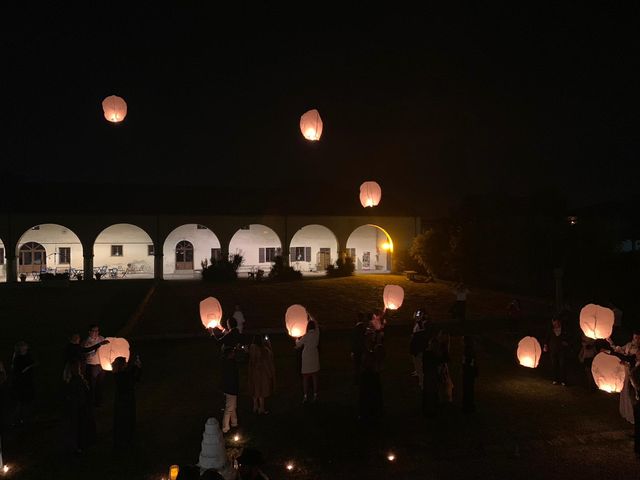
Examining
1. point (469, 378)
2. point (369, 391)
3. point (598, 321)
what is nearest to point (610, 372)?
point (598, 321)

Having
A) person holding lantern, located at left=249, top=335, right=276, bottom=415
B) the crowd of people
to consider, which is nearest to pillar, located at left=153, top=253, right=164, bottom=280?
the crowd of people

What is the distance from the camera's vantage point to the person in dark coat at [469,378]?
7594mm

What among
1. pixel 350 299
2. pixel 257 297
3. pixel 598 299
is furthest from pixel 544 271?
pixel 257 297

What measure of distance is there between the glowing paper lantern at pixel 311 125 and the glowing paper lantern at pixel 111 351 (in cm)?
665

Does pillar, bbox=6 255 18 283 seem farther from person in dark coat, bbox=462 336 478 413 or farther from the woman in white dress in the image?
the woman in white dress

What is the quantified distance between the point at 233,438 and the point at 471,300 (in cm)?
1573

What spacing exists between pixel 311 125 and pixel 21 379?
7768 mm

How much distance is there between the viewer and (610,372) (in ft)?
23.1

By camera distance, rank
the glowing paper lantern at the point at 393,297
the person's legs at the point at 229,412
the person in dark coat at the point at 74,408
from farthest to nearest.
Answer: the glowing paper lantern at the point at 393,297 < the person's legs at the point at 229,412 < the person in dark coat at the point at 74,408

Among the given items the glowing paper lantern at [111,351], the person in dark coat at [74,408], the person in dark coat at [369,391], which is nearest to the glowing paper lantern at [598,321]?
the person in dark coat at [369,391]

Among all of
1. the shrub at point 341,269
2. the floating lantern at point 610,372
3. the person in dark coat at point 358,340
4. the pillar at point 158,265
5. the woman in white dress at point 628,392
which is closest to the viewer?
the woman in white dress at point 628,392

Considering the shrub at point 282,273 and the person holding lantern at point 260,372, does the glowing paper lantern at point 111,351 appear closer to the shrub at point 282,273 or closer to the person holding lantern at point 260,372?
the person holding lantern at point 260,372

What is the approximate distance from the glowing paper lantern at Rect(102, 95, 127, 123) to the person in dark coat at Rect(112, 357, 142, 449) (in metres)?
7.18

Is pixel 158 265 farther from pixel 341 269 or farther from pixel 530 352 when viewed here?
pixel 530 352
